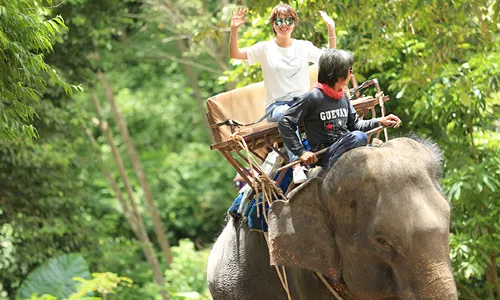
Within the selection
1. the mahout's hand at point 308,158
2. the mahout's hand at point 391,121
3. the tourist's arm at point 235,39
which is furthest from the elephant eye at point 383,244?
the tourist's arm at point 235,39

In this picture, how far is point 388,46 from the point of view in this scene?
30.1ft

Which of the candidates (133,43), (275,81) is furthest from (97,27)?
(275,81)

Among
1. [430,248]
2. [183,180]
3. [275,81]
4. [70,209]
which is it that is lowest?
[183,180]

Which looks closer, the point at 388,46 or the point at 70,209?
the point at 388,46

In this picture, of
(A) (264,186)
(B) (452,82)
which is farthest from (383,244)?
(B) (452,82)

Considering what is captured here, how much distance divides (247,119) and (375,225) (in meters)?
1.90

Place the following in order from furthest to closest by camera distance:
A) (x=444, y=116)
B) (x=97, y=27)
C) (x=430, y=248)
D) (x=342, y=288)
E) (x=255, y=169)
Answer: (x=97, y=27) < (x=444, y=116) < (x=255, y=169) < (x=342, y=288) < (x=430, y=248)

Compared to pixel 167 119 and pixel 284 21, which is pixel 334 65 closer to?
pixel 284 21

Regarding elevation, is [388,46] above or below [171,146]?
above

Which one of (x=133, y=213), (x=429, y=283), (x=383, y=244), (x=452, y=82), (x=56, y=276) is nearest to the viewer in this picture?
(x=429, y=283)

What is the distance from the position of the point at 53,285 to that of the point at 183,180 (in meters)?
10.9

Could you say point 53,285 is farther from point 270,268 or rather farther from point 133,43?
point 133,43

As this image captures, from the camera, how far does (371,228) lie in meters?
5.29

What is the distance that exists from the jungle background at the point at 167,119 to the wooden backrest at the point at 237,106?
3.14 ft
